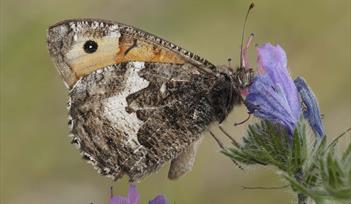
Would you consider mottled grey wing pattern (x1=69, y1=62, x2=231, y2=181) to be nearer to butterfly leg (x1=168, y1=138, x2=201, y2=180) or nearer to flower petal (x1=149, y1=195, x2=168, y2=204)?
butterfly leg (x1=168, y1=138, x2=201, y2=180)

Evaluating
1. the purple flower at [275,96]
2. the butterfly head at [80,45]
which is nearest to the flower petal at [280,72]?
the purple flower at [275,96]

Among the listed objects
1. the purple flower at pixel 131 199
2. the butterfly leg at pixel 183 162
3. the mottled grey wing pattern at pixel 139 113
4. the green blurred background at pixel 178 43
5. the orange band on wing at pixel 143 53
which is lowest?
the purple flower at pixel 131 199

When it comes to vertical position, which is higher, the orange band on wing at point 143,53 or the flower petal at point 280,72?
the orange band on wing at point 143,53

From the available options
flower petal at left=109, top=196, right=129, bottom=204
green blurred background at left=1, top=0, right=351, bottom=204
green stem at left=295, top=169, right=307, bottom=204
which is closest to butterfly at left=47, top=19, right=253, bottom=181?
flower petal at left=109, top=196, right=129, bottom=204

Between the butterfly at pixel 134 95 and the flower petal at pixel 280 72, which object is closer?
the flower petal at pixel 280 72

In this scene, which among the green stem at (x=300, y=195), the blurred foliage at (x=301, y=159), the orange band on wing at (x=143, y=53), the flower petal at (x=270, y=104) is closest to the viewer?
the blurred foliage at (x=301, y=159)

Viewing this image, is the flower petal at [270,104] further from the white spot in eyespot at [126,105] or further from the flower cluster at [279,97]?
the white spot in eyespot at [126,105]

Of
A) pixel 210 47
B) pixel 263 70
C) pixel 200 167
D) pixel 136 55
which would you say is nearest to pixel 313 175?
pixel 263 70
